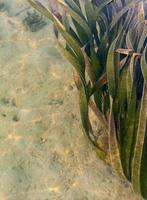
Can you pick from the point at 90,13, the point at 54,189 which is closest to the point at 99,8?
the point at 90,13

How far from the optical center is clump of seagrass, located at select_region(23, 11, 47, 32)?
18.2 ft

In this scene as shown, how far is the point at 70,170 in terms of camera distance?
11.4 feet

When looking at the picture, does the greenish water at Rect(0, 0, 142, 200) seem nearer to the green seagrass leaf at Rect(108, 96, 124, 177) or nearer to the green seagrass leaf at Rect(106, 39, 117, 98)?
the green seagrass leaf at Rect(108, 96, 124, 177)

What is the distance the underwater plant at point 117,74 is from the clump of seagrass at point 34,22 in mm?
2074

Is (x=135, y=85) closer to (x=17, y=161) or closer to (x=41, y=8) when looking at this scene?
(x=41, y=8)

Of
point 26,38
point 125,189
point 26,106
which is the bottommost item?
point 125,189

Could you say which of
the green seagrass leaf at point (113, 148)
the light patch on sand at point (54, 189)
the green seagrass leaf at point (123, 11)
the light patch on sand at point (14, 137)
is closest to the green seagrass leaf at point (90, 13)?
the green seagrass leaf at point (123, 11)

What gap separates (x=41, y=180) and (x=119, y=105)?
3.82ft

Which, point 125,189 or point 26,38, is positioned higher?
point 26,38

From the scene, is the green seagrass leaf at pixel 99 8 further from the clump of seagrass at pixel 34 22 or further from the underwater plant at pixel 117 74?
the clump of seagrass at pixel 34 22

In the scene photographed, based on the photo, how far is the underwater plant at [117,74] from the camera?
2703 millimetres

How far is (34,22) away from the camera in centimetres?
564

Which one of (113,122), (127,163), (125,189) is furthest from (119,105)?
(125,189)

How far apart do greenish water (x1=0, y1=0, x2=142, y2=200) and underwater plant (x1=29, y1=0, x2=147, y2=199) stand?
9.7 inches
